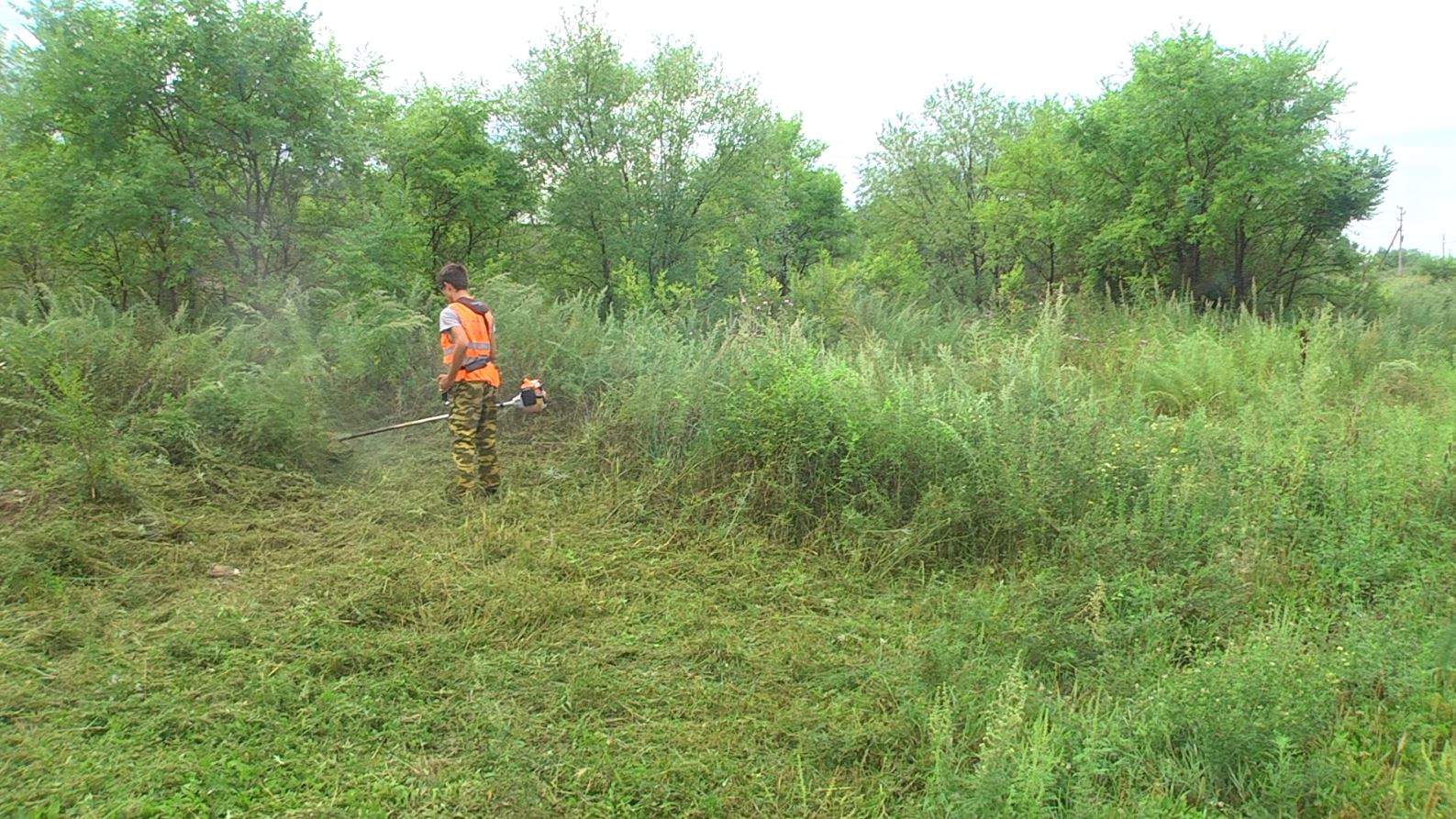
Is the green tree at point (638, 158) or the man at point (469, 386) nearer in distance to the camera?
the man at point (469, 386)

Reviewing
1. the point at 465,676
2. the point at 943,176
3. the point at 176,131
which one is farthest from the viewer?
the point at 943,176

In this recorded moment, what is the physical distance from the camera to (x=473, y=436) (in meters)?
6.34

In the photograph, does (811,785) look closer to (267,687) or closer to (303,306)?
(267,687)

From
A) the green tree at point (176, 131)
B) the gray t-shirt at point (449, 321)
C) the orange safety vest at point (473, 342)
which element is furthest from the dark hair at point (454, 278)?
the green tree at point (176, 131)

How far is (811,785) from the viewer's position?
121 inches

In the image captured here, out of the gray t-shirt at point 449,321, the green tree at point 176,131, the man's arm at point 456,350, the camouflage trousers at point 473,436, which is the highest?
the green tree at point 176,131

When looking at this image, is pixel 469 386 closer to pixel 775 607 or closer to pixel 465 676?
pixel 465 676

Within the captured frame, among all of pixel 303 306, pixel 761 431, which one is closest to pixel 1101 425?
pixel 761 431

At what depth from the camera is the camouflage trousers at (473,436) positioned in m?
6.29

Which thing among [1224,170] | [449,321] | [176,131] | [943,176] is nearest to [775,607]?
[449,321]

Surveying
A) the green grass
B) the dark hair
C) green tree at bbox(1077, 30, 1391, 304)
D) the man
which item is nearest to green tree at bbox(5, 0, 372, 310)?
the green grass

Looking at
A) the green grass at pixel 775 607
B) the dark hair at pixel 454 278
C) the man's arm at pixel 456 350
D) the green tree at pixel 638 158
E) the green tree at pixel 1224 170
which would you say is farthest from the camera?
the green tree at pixel 638 158

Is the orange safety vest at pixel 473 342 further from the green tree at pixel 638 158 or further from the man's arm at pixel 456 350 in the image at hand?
the green tree at pixel 638 158

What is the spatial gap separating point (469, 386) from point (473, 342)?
363 mm
